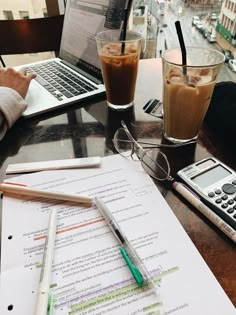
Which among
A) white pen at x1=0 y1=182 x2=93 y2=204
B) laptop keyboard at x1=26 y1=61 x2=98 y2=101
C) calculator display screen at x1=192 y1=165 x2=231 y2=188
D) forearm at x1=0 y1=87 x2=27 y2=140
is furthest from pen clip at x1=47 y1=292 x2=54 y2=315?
laptop keyboard at x1=26 y1=61 x2=98 y2=101

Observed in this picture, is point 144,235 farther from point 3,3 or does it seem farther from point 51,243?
point 3,3

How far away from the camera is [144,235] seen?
1.10 ft

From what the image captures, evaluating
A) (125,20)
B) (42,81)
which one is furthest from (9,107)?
(125,20)

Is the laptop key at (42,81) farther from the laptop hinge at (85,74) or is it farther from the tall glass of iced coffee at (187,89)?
the tall glass of iced coffee at (187,89)

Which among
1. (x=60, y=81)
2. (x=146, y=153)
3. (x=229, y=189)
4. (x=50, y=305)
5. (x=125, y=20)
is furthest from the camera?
(x=60, y=81)

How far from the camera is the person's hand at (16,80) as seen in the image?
633 millimetres

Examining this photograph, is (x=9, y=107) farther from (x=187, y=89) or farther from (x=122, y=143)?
(x=187, y=89)

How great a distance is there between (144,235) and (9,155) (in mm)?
307

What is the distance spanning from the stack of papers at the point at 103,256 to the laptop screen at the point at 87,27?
415 mm

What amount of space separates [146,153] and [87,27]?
472 millimetres

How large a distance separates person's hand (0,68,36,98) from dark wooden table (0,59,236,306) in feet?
0.30

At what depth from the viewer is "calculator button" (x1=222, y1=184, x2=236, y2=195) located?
1.20 ft

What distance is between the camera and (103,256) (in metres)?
0.31

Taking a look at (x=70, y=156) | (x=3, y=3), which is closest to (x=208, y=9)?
(x=70, y=156)
